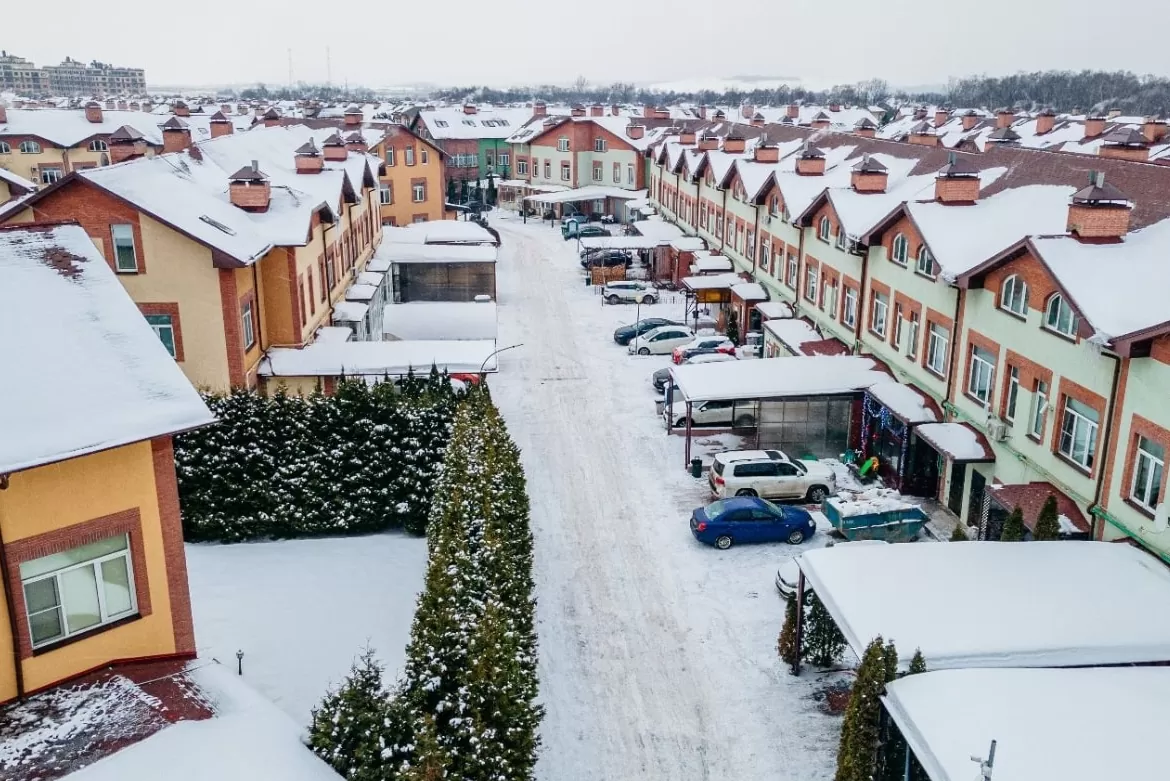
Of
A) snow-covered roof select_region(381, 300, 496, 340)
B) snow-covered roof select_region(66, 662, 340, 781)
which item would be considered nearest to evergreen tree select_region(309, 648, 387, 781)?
snow-covered roof select_region(66, 662, 340, 781)

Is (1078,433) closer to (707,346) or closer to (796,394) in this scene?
Answer: (796,394)

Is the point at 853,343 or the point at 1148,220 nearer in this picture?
the point at 1148,220

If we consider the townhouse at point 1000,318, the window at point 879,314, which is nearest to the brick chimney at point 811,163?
the townhouse at point 1000,318

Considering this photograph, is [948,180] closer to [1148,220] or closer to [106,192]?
[1148,220]

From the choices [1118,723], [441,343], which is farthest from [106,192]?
[1118,723]

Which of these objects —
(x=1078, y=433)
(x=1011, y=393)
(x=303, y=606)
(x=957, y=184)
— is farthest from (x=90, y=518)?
(x=957, y=184)

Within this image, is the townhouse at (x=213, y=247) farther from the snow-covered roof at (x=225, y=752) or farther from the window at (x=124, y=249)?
the snow-covered roof at (x=225, y=752)

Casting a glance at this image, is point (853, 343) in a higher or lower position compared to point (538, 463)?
higher
